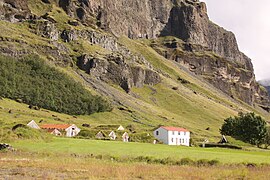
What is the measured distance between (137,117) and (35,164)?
149 m

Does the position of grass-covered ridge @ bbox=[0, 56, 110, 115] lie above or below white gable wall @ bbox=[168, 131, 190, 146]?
above

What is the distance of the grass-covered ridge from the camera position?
543 feet

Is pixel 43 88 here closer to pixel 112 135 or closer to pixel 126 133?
pixel 112 135

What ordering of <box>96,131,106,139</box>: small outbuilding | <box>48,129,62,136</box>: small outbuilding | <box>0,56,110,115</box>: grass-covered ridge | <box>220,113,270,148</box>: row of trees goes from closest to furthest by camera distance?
<box>96,131,106,139</box>: small outbuilding
<box>48,129,62,136</box>: small outbuilding
<box>220,113,270,148</box>: row of trees
<box>0,56,110,115</box>: grass-covered ridge

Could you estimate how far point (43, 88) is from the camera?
17688 centimetres

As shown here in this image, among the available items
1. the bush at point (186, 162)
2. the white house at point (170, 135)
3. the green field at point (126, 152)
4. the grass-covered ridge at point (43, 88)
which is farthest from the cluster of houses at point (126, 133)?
the bush at point (186, 162)

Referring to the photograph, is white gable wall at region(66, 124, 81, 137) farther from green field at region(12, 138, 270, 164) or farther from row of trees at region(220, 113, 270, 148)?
row of trees at region(220, 113, 270, 148)

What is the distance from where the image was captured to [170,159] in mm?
44375

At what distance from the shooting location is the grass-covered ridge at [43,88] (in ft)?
543

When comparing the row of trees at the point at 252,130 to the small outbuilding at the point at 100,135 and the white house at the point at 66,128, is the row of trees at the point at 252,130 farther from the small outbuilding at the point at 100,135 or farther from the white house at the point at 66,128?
the white house at the point at 66,128

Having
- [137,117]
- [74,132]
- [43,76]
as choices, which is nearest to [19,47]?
[43,76]

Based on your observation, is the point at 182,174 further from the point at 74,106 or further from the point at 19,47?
the point at 19,47

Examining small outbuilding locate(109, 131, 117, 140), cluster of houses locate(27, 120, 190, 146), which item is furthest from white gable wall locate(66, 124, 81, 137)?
small outbuilding locate(109, 131, 117, 140)

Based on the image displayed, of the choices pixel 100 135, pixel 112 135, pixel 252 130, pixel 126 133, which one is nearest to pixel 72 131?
pixel 112 135
